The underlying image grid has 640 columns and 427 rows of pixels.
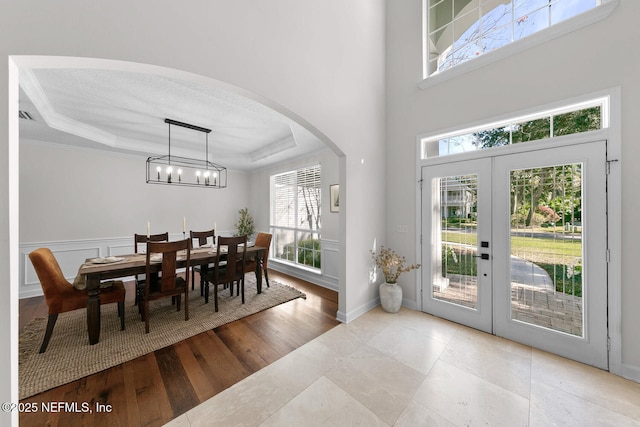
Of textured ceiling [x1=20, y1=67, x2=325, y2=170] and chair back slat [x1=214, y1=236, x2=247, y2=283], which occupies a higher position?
textured ceiling [x1=20, y1=67, x2=325, y2=170]

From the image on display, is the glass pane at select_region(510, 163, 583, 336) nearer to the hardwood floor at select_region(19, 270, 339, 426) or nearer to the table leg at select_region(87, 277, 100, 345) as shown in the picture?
the hardwood floor at select_region(19, 270, 339, 426)

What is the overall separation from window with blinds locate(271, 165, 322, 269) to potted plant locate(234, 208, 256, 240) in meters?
0.85

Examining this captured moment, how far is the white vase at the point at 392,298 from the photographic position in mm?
3012

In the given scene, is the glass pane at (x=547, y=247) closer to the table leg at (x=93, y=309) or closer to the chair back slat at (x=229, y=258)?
the chair back slat at (x=229, y=258)

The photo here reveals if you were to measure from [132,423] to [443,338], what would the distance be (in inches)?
110

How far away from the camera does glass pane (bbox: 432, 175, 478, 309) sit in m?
2.68

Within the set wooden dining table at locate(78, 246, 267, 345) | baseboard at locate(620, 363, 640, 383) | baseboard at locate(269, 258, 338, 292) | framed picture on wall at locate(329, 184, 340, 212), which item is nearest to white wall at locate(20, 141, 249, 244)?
wooden dining table at locate(78, 246, 267, 345)

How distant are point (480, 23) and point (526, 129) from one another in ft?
4.99

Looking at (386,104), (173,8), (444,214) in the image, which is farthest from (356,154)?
(173,8)

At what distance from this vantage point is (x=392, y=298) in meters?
3.01

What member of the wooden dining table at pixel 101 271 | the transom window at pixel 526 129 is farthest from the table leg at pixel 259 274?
the transom window at pixel 526 129

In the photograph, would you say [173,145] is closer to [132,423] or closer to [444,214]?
[132,423]

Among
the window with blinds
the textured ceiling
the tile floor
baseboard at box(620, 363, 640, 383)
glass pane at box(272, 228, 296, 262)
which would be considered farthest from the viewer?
glass pane at box(272, 228, 296, 262)

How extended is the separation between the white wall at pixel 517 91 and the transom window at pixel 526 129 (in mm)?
120
